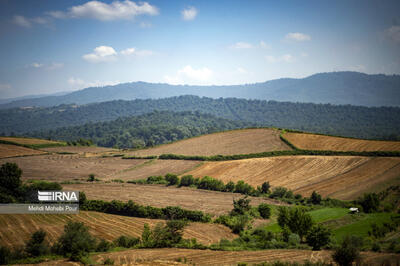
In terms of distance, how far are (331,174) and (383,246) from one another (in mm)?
30265

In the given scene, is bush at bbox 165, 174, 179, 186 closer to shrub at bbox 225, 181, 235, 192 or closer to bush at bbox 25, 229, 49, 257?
shrub at bbox 225, 181, 235, 192

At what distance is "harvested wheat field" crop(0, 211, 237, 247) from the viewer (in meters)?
32.1

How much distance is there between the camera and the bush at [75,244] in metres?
26.8

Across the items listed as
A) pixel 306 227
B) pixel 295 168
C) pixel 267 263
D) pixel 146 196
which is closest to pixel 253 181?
pixel 295 168

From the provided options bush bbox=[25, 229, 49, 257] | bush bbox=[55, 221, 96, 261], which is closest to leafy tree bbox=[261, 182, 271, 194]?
bush bbox=[55, 221, 96, 261]

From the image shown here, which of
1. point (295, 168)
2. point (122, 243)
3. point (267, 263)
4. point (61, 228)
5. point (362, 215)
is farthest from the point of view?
point (295, 168)

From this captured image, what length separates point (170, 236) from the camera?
31.2m

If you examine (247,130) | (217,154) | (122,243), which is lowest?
(122,243)

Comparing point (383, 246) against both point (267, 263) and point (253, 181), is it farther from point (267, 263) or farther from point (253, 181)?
point (253, 181)

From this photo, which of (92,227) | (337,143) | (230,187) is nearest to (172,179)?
(230,187)

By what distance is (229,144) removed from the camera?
3258 inches

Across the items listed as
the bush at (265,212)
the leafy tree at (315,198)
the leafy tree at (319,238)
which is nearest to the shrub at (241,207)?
→ the bush at (265,212)

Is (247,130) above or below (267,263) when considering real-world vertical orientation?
above

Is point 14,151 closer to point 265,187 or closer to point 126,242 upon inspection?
point 126,242
